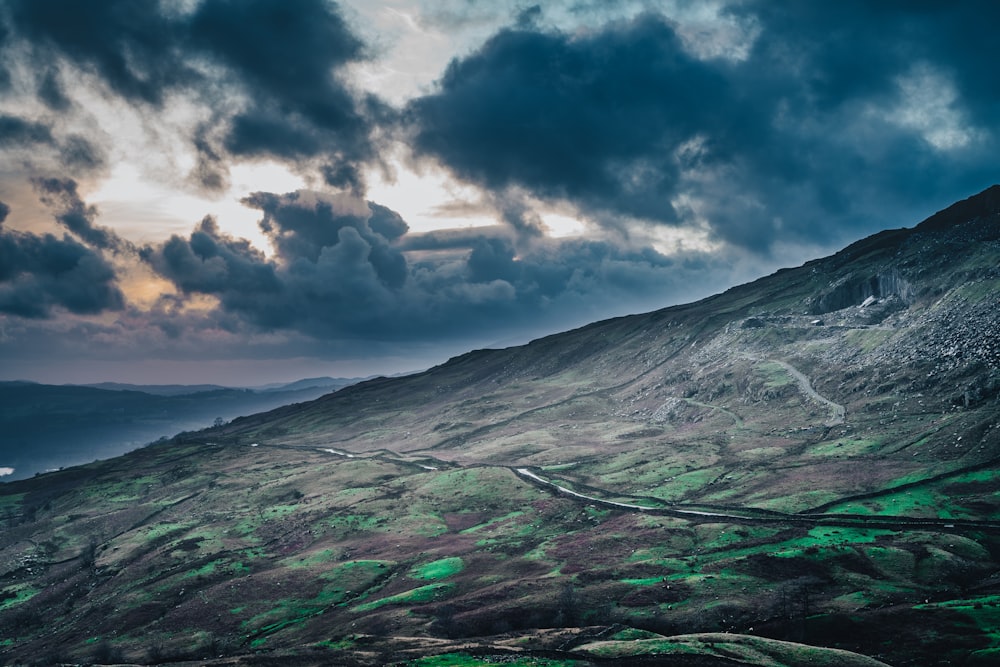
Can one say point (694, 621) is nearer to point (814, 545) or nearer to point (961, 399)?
point (814, 545)

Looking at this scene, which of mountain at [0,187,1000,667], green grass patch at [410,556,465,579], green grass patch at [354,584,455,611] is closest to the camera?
mountain at [0,187,1000,667]

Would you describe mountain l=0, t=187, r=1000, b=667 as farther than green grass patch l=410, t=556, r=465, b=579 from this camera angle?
No

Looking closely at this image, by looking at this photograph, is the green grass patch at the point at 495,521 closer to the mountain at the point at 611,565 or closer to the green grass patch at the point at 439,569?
→ the mountain at the point at 611,565

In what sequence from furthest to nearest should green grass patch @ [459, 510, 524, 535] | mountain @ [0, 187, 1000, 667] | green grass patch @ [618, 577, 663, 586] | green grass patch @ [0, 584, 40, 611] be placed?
1. green grass patch @ [459, 510, 524, 535]
2. green grass patch @ [0, 584, 40, 611]
3. green grass patch @ [618, 577, 663, 586]
4. mountain @ [0, 187, 1000, 667]

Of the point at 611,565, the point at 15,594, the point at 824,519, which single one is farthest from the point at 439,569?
the point at 15,594

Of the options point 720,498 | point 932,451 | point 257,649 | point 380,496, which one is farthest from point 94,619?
point 932,451

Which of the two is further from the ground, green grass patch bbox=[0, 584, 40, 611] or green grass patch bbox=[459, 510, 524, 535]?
green grass patch bbox=[459, 510, 524, 535]

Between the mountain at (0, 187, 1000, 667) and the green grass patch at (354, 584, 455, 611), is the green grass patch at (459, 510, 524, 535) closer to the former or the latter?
the mountain at (0, 187, 1000, 667)

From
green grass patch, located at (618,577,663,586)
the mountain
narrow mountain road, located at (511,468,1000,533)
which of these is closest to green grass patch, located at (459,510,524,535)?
the mountain

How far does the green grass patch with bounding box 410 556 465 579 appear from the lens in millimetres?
117500

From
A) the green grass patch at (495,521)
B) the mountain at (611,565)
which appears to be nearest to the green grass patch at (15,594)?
the mountain at (611,565)

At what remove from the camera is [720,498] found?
146250 mm

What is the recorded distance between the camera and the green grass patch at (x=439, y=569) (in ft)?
385

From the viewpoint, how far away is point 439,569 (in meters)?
121
